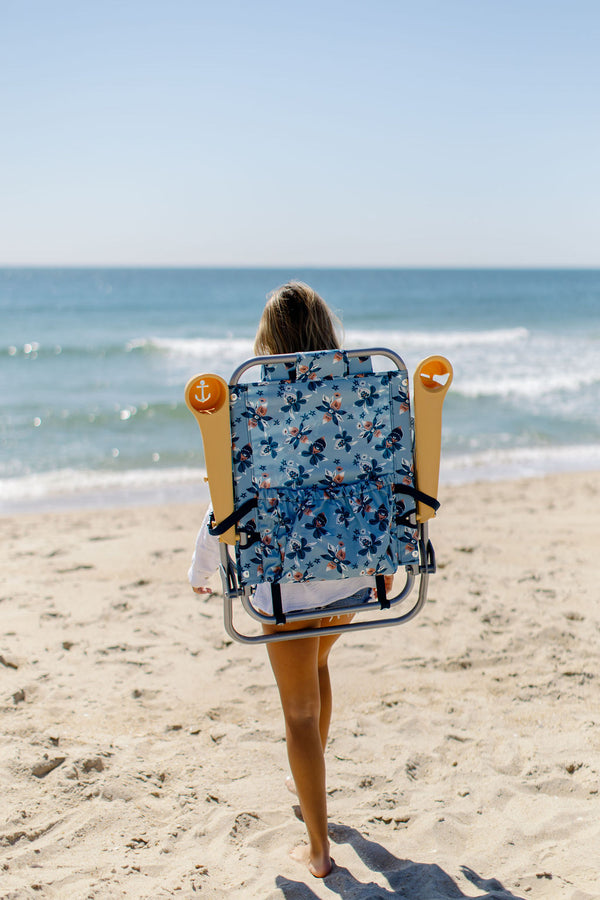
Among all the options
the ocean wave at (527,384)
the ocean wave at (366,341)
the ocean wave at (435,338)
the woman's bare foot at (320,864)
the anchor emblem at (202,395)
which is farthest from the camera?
the ocean wave at (435,338)

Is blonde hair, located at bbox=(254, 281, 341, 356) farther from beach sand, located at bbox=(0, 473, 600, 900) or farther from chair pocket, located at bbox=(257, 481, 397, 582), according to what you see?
beach sand, located at bbox=(0, 473, 600, 900)

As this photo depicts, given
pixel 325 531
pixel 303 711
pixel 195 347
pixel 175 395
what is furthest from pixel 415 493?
pixel 195 347

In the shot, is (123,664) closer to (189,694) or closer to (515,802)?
(189,694)

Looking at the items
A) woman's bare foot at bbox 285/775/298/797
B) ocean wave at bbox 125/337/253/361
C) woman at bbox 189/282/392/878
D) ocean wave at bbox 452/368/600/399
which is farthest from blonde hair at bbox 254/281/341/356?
ocean wave at bbox 125/337/253/361

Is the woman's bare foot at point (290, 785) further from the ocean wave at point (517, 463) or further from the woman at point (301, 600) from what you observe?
the ocean wave at point (517, 463)

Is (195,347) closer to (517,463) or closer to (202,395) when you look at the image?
(517,463)

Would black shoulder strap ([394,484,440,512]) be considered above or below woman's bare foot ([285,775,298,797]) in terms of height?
above

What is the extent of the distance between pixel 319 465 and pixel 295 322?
16.9 inches

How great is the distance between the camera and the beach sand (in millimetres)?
2307

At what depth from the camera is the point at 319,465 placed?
198cm

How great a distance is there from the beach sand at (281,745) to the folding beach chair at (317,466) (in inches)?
35.9

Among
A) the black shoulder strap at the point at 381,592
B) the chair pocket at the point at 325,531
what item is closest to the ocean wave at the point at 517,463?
the black shoulder strap at the point at 381,592

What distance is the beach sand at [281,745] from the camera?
2.31 m

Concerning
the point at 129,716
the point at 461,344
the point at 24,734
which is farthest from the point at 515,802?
the point at 461,344
